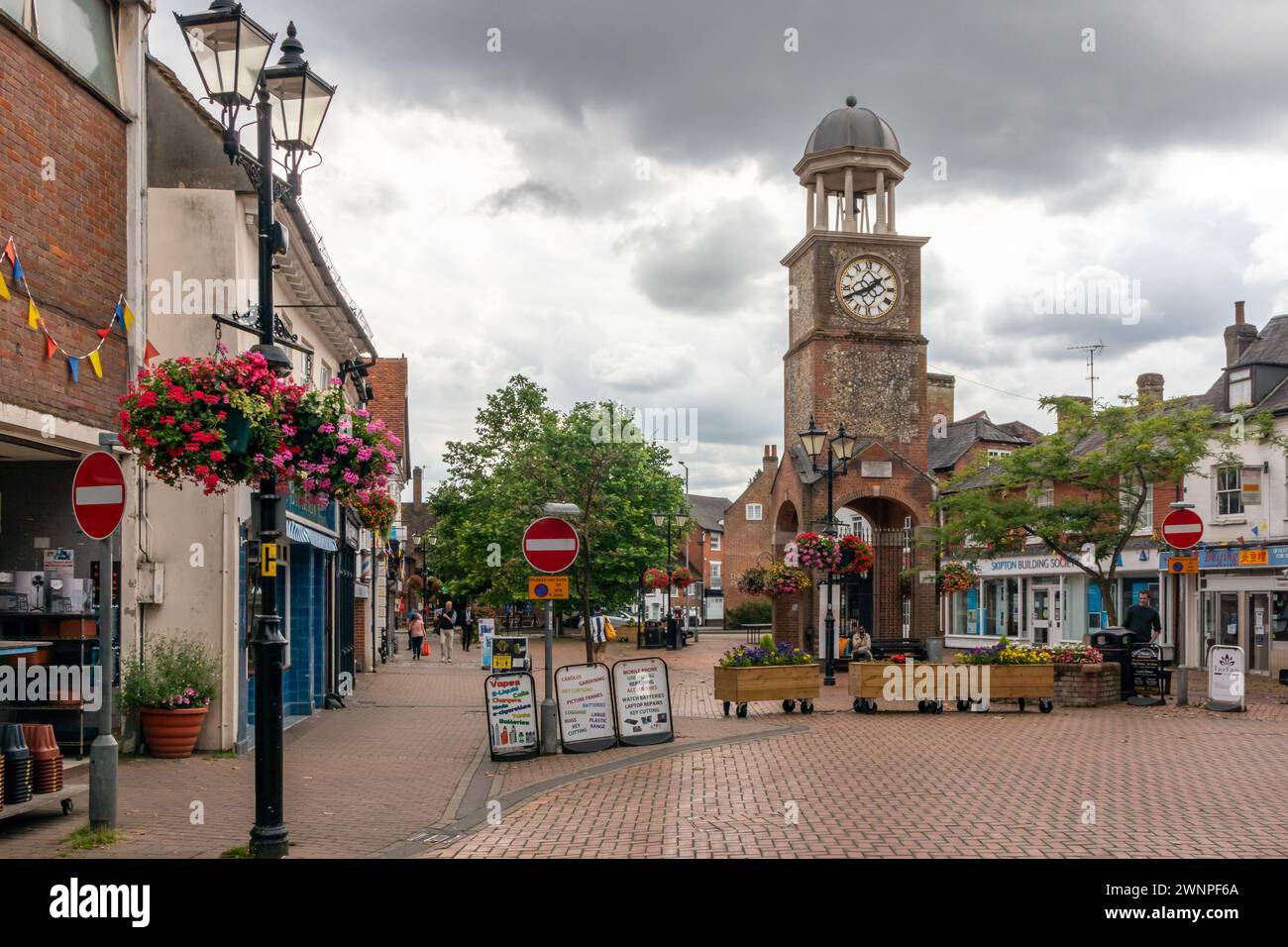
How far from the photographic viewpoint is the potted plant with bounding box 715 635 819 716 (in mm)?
18094

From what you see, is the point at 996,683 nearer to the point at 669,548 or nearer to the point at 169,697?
the point at 169,697

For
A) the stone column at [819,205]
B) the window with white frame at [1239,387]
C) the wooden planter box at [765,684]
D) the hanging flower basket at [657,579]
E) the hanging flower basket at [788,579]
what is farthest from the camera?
the hanging flower basket at [657,579]

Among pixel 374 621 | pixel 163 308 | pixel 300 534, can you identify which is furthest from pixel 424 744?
pixel 374 621

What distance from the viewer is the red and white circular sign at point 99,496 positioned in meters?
8.65

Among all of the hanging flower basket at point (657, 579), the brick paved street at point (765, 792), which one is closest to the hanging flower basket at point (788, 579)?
the brick paved street at point (765, 792)

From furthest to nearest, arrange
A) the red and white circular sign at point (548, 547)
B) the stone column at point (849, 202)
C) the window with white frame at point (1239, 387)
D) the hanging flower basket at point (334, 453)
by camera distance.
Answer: the stone column at point (849, 202), the window with white frame at point (1239, 387), the red and white circular sign at point (548, 547), the hanging flower basket at point (334, 453)

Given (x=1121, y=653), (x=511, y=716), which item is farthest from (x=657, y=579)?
(x=511, y=716)

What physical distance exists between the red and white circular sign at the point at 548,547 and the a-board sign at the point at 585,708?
52.0 inches

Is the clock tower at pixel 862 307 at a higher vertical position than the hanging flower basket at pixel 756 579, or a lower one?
higher

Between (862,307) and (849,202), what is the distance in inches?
136

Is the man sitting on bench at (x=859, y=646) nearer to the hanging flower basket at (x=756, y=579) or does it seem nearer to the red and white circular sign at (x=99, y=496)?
the hanging flower basket at (x=756, y=579)

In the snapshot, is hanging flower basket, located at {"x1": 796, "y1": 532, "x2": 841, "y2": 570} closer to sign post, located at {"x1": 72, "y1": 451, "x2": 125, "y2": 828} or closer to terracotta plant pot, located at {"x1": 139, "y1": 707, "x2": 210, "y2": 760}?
terracotta plant pot, located at {"x1": 139, "y1": 707, "x2": 210, "y2": 760}
